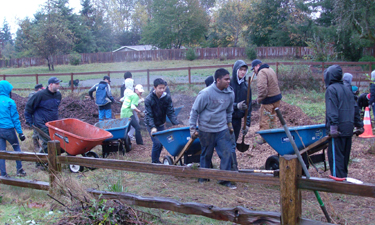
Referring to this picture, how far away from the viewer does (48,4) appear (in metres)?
40.8

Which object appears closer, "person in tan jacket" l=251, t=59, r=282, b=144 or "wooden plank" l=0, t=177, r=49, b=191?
"wooden plank" l=0, t=177, r=49, b=191

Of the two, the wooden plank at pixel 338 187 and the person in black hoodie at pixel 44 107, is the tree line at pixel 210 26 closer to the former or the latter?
the person in black hoodie at pixel 44 107

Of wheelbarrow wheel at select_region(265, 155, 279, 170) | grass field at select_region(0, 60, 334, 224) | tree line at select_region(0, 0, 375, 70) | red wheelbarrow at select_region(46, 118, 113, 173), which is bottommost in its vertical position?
grass field at select_region(0, 60, 334, 224)

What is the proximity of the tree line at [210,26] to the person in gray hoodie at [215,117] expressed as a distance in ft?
74.0

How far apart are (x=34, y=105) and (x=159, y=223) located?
404cm

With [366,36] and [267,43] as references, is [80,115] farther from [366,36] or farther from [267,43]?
[267,43]

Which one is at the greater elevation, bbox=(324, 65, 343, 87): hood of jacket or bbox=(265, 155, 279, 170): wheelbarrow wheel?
bbox=(324, 65, 343, 87): hood of jacket

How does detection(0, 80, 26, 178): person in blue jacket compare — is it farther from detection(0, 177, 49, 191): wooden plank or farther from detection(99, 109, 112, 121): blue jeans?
detection(99, 109, 112, 121): blue jeans

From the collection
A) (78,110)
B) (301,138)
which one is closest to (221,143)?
(301,138)

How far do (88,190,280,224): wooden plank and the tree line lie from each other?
2427cm

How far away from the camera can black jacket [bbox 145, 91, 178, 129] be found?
5964mm

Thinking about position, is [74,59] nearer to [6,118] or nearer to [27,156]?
[6,118]

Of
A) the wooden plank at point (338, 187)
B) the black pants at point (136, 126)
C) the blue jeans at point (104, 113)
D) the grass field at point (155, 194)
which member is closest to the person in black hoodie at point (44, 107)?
the grass field at point (155, 194)

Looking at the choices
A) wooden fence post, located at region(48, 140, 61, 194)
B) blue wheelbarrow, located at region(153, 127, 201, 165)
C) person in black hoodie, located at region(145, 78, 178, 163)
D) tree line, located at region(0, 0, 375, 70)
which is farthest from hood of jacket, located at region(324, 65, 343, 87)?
tree line, located at region(0, 0, 375, 70)
